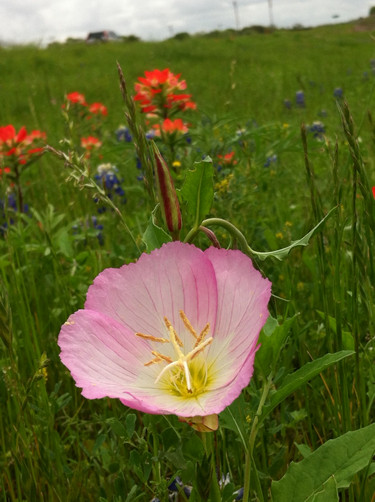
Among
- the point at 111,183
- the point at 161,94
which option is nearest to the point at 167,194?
the point at 161,94

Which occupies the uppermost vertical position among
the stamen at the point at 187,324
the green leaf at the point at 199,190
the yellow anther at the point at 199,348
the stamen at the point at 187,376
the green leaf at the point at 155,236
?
the green leaf at the point at 199,190

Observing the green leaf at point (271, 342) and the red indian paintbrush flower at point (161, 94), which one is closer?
the green leaf at point (271, 342)

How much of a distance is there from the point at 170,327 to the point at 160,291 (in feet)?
0.19

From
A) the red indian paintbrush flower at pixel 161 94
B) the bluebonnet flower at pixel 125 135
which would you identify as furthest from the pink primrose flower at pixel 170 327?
the bluebonnet flower at pixel 125 135

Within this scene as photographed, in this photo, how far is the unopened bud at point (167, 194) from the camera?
0.71m

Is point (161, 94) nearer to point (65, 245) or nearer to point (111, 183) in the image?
point (111, 183)

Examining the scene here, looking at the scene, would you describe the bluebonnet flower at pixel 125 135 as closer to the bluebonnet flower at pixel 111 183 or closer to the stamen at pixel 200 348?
the bluebonnet flower at pixel 111 183

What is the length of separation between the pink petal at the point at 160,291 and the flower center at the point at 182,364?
2cm

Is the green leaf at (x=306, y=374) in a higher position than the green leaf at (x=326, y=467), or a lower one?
higher

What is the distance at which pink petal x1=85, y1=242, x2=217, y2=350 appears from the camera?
0.74 meters

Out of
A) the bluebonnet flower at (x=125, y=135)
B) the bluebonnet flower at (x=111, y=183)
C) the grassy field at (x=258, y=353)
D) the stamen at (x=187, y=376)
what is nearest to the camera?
the stamen at (x=187, y=376)

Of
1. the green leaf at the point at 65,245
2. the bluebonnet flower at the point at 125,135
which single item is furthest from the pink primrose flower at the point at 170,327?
the bluebonnet flower at the point at 125,135

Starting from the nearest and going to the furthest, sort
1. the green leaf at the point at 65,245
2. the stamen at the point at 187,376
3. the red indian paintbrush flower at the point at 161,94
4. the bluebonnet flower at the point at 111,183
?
the stamen at the point at 187,376
the green leaf at the point at 65,245
the red indian paintbrush flower at the point at 161,94
the bluebonnet flower at the point at 111,183

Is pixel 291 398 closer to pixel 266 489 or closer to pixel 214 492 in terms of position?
pixel 266 489
